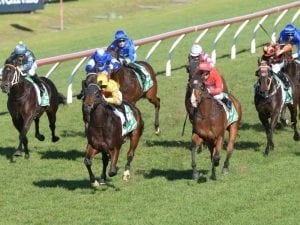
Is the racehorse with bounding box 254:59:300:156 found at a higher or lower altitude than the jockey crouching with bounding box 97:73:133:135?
lower

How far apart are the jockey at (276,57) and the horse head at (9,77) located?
14.6 feet

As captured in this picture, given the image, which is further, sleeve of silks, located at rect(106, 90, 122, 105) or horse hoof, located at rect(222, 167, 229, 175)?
horse hoof, located at rect(222, 167, 229, 175)

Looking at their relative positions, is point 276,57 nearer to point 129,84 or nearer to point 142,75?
point 142,75

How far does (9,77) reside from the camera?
1320 centimetres

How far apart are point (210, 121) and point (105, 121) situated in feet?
5.10

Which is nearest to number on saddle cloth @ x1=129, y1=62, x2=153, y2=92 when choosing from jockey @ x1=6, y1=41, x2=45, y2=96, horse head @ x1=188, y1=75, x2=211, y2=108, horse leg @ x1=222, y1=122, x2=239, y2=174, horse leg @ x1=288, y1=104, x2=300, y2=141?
jockey @ x1=6, y1=41, x2=45, y2=96

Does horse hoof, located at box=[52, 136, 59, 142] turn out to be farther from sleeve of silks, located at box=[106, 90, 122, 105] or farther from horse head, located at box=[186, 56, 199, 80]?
sleeve of silks, located at box=[106, 90, 122, 105]

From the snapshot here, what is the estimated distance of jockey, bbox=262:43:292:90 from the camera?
47.9 ft

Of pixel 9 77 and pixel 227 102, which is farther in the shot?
pixel 9 77

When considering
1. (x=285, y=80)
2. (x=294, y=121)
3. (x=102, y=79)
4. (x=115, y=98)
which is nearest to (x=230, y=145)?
(x=115, y=98)

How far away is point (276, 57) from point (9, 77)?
4.84 metres

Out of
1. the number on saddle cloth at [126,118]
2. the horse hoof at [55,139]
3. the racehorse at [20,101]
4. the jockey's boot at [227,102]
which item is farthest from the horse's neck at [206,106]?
the horse hoof at [55,139]

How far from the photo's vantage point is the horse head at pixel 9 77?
43.2 feet

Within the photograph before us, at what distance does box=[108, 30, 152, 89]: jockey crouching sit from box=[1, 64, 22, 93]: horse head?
2.06 meters
